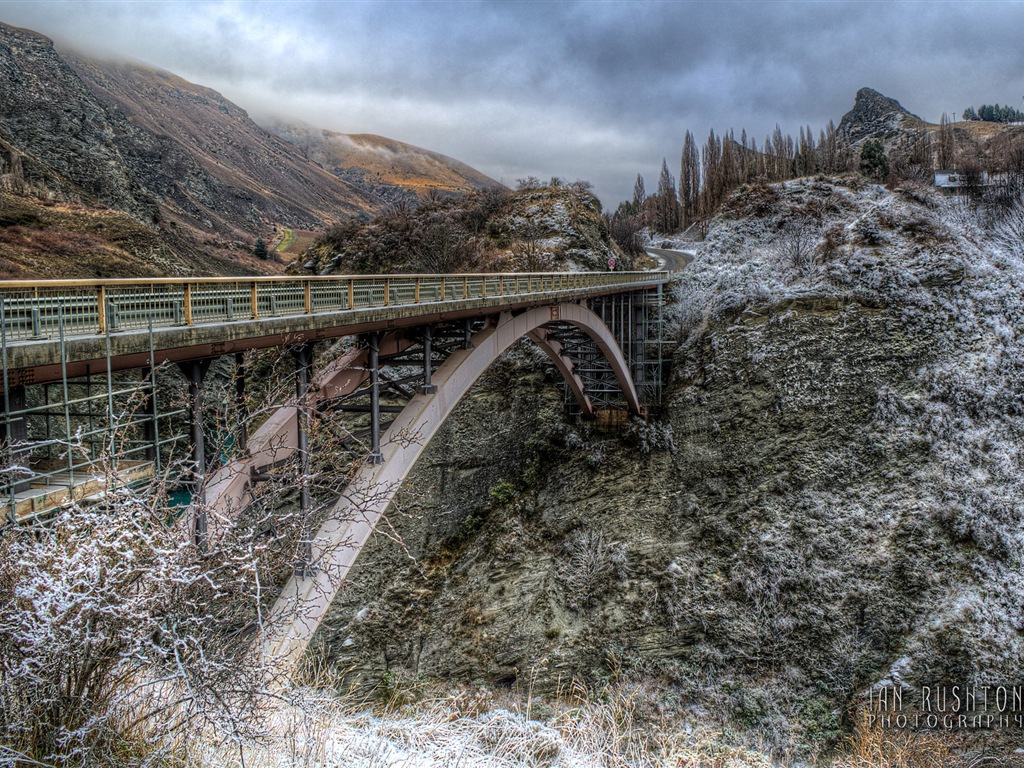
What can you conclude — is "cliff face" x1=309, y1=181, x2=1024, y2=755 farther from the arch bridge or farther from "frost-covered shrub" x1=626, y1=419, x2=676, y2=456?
the arch bridge

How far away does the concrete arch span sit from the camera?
696 centimetres

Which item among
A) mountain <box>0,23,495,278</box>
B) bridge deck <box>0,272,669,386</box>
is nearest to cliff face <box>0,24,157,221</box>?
mountain <box>0,23,495,278</box>

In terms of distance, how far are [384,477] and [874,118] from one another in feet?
481

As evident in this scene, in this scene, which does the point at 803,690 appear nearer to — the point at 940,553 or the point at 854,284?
the point at 940,553

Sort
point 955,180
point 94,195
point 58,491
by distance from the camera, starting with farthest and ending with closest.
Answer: point 955,180 < point 94,195 < point 58,491

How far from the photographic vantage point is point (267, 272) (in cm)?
5247

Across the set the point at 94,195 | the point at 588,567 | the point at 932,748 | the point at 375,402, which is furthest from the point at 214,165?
the point at 932,748

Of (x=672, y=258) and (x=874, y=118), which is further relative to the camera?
(x=874, y=118)

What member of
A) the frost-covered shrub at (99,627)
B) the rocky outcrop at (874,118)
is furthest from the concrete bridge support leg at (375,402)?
the rocky outcrop at (874,118)

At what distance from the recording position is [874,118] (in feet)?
392

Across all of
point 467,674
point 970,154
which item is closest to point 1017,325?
point 467,674

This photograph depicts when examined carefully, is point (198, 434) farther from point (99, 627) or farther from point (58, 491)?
point (99, 627)

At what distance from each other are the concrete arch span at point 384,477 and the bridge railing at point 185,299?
1.56 m

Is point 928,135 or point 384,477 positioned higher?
point 928,135
